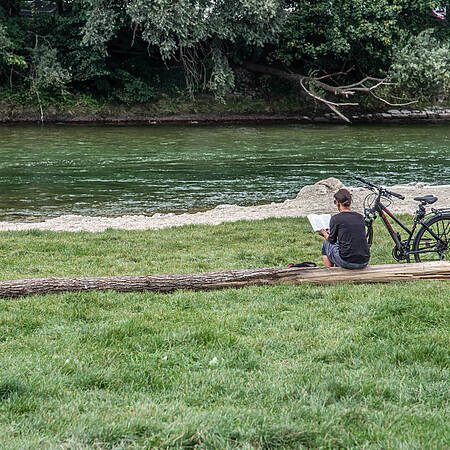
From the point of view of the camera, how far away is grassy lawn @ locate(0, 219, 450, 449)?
3621 mm

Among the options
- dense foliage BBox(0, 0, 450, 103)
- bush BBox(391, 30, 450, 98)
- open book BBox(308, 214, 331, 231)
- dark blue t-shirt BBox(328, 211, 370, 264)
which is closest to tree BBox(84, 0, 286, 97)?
dense foliage BBox(0, 0, 450, 103)

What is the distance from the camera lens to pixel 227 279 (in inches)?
270

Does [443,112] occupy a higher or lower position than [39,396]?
higher

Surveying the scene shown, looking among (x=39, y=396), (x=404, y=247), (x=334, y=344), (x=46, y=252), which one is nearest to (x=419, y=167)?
(x=404, y=247)

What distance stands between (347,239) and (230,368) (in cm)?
280

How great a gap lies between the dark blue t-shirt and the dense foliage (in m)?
23.3

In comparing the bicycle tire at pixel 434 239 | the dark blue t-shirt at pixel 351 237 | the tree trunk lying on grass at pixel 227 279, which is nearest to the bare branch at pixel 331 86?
the bicycle tire at pixel 434 239

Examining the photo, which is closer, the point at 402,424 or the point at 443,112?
the point at 402,424

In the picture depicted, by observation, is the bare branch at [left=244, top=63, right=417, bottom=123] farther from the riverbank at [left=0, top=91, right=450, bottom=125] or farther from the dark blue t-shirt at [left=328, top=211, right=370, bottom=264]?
the dark blue t-shirt at [left=328, top=211, right=370, bottom=264]

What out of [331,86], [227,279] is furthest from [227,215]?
[331,86]

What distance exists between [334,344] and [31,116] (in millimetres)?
31047

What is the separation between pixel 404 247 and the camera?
27.3 ft

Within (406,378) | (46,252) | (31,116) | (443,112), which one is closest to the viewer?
(406,378)

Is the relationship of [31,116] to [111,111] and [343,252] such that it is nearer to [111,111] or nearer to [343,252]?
[111,111]
